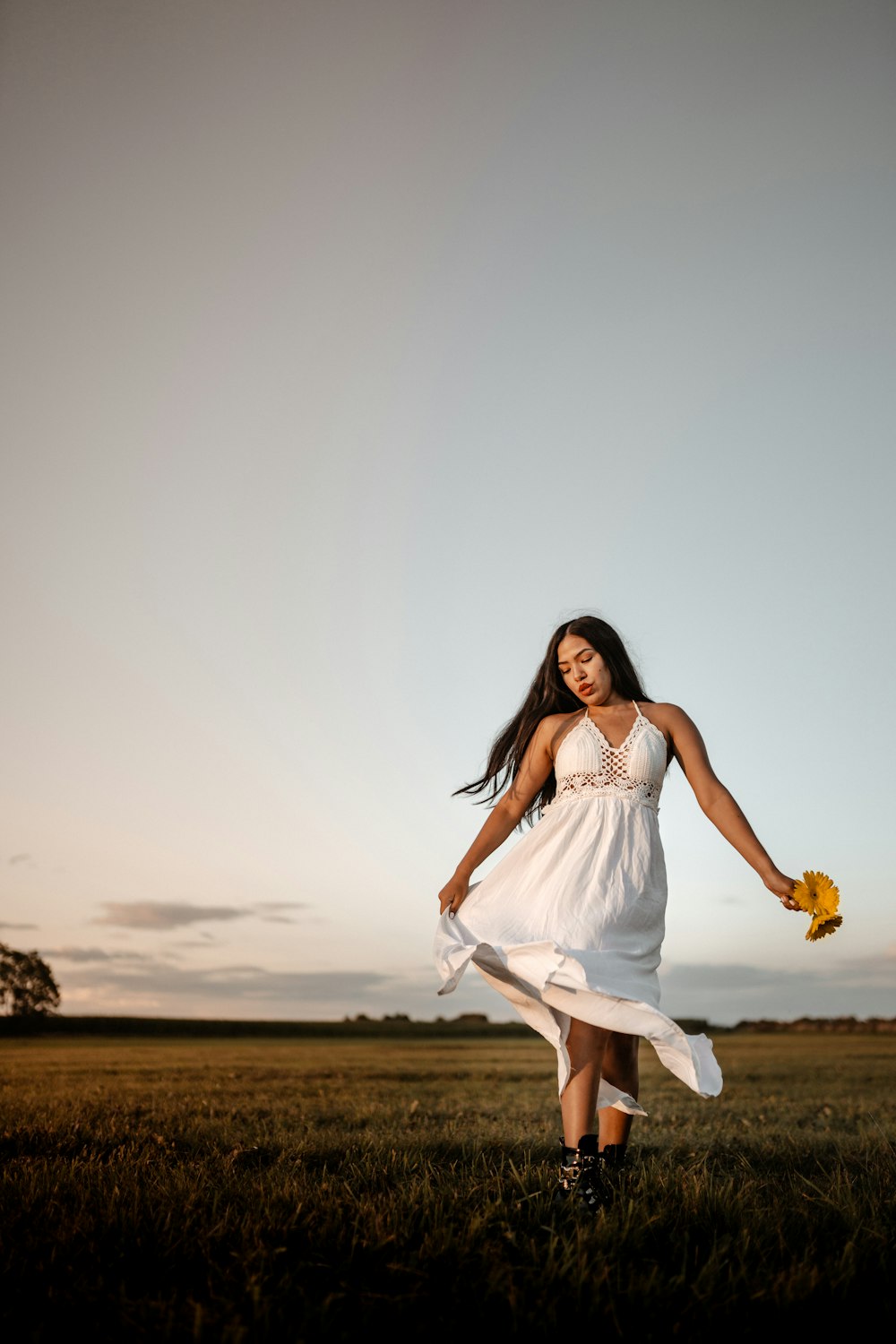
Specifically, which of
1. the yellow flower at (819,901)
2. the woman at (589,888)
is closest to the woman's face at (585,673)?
the woman at (589,888)

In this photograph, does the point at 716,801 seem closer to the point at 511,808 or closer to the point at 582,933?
the point at 582,933

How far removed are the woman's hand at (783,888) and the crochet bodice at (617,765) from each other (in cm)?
70

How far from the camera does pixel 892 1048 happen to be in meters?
22.3

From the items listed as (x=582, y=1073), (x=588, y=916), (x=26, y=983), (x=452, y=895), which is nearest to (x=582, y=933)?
(x=588, y=916)

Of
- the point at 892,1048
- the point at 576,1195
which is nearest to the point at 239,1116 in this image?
the point at 576,1195

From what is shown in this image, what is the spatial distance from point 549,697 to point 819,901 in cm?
191

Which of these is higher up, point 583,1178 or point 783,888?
point 783,888

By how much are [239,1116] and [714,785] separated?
4410 millimetres

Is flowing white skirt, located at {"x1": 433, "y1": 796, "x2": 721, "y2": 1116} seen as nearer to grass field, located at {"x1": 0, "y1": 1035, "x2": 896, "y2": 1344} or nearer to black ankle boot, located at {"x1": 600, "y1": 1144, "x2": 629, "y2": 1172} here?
black ankle boot, located at {"x1": 600, "y1": 1144, "x2": 629, "y2": 1172}

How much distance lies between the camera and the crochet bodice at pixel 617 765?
5.36 m

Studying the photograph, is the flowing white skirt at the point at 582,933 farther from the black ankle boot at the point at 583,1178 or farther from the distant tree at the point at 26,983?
the distant tree at the point at 26,983

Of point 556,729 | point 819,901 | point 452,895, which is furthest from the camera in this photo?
point 556,729

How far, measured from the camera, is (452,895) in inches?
216

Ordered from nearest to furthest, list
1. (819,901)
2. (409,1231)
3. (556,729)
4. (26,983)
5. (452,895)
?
1. (409,1231)
2. (819,901)
3. (452,895)
4. (556,729)
5. (26,983)
